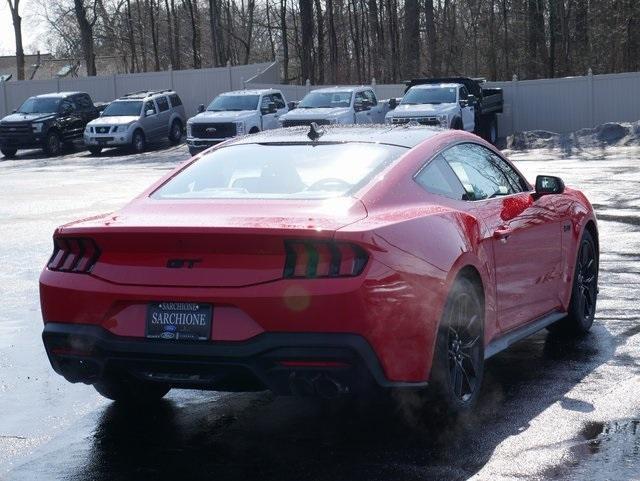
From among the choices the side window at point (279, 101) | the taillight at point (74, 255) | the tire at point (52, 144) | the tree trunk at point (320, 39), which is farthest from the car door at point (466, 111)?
the taillight at point (74, 255)

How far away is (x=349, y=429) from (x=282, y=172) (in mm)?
1419

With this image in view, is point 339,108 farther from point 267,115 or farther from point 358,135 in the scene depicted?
point 358,135

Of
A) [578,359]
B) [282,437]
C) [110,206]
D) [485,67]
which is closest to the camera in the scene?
[282,437]

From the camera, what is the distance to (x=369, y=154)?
22.0ft

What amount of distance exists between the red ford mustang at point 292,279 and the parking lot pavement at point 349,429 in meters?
0.31

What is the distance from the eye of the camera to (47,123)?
39938mm

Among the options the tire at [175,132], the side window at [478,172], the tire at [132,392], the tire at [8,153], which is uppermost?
the side window at [478,172]

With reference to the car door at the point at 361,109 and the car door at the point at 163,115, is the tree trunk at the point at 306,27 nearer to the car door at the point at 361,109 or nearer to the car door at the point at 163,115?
the car door at the point at 163,115

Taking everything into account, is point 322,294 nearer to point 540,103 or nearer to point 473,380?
point 473,380

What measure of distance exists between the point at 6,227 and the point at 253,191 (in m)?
11.7

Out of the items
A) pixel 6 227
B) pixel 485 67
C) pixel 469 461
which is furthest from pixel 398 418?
pixel 485 67

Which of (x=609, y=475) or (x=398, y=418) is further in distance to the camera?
(x=398, y=418)

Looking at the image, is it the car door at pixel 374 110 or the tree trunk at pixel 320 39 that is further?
the tree trunk at pixel 320 39

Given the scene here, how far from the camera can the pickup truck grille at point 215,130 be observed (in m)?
34.0
